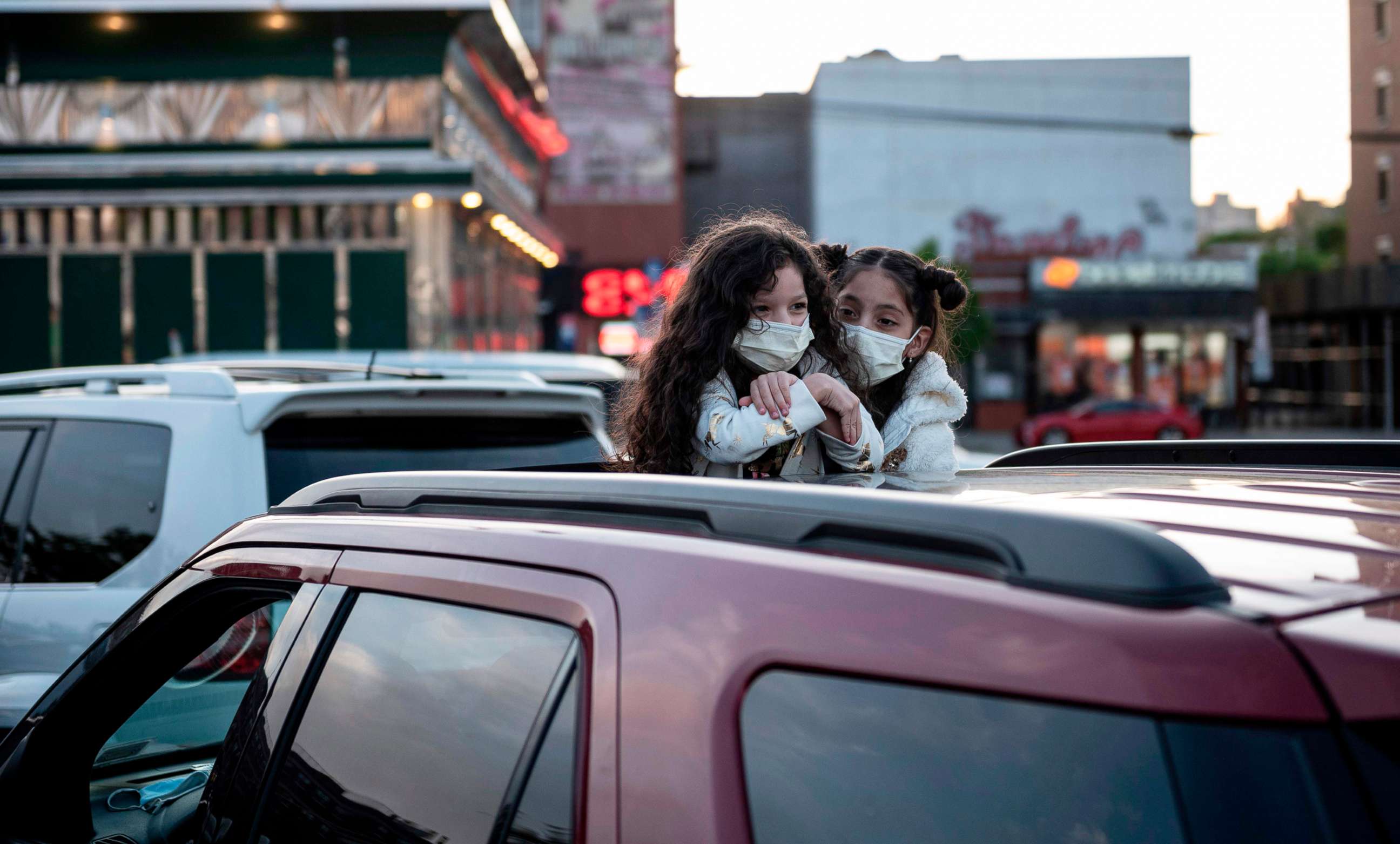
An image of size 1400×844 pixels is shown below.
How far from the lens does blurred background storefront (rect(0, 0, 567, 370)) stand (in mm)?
19750

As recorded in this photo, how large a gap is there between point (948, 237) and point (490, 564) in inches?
1807

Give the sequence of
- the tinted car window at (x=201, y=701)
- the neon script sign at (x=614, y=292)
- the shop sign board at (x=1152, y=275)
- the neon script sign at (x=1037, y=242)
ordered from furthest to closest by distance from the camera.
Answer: the neon script sign at (x=1037, y=242)
the neon script sign at (x=614, y=292)
the shop sign board at (x=1152, y=275)
the tinted car window at (x=201, y=701)

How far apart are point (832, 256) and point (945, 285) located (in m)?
0.30

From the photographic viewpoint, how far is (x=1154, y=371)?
40219 millimetres

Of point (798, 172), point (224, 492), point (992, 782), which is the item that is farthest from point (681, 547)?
→ point (798, 172)

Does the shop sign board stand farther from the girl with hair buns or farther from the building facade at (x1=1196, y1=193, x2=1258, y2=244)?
the building facade at (x1=1196, y1=193, x2=1258, y2=244)

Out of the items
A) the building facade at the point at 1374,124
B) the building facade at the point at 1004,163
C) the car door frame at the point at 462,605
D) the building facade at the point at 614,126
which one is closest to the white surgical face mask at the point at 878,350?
the car door frame at the point at 462,605

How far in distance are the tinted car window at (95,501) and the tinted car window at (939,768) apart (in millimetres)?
3204

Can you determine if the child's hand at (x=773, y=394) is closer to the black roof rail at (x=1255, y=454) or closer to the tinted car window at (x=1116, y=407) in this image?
the black roof rail at (x=1255, y=454)

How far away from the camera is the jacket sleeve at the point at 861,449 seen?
2520 millimetres

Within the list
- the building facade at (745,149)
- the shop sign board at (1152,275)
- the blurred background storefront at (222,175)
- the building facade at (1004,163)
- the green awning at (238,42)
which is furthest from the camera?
the building facade at (745,149)

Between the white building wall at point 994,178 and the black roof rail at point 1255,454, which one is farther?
the white building wall at point 994,178

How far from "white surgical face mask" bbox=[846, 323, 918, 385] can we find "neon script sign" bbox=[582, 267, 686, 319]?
124ft

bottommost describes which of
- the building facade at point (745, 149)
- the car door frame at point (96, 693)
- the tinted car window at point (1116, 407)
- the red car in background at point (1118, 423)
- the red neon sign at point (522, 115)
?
the red car in background at point (1118, 423)
